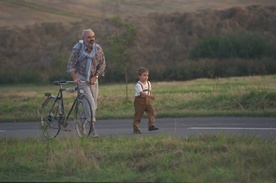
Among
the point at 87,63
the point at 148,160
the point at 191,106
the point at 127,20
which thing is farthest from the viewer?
the point at 127,20

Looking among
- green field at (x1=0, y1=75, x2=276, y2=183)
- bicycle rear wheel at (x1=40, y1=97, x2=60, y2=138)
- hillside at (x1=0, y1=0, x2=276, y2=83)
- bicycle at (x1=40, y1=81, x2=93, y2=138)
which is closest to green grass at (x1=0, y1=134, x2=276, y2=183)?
green field at (x1=0, y1=75, x2=276, y2=183)

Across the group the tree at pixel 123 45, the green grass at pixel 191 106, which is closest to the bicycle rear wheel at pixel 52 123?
the green grass at pixel 191 106

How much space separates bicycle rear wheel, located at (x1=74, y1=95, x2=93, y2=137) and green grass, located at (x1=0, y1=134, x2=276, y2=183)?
4.23 ft

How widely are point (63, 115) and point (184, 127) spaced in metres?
2.90

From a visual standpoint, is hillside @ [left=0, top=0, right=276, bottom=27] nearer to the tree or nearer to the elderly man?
the tree

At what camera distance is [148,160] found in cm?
999

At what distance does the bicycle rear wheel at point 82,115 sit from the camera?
12875 mm

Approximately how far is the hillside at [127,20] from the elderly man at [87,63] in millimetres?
34090

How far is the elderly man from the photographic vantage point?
13.1 meters

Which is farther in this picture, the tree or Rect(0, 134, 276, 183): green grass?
the tree

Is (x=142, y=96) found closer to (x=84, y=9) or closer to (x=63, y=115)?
(x=63, y=115)

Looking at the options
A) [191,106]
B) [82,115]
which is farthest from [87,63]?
[191,106]

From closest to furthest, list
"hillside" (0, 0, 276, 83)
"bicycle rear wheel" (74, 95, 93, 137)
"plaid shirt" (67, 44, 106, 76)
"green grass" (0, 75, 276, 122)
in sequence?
"bicycle rear wheel" (74, 95, 93, 137)
"plaid shirt" (67, 44, 106, 76)
"green grass" (0, 75, 276, 122)
"hillside" (0, 0, 276, 83)

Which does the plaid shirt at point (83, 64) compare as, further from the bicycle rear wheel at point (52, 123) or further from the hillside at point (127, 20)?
the hillside at point (127, 20)
